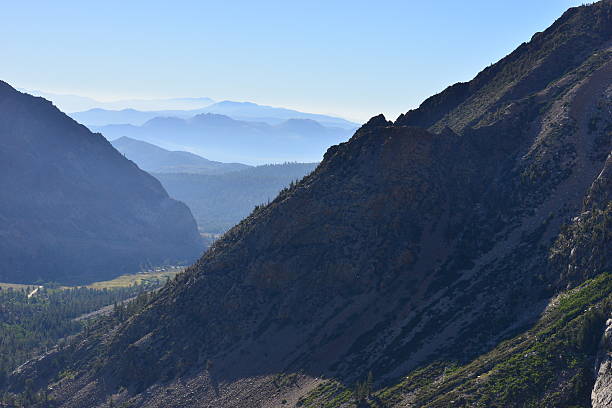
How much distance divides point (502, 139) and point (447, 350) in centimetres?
4833

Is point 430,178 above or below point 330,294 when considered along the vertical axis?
above

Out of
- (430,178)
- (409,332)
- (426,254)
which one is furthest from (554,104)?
(409,332)

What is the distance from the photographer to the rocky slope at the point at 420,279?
62.8m

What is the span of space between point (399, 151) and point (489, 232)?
2478 cm

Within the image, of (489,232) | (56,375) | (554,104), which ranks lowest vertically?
(56,375)

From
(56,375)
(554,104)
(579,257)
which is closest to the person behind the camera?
(579,257)

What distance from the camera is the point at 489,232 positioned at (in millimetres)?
85750

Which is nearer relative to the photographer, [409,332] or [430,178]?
[409,332]

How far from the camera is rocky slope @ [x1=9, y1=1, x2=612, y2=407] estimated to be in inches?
2470

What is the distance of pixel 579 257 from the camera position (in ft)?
219

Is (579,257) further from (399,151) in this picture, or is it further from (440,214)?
(399,151)

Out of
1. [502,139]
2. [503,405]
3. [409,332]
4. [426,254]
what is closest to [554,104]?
[502,139]

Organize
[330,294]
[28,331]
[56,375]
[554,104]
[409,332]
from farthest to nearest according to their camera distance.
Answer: [28,331] → [56,375] → [554,104] → [330,294] → [409,332]

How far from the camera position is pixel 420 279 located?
85.2 m
